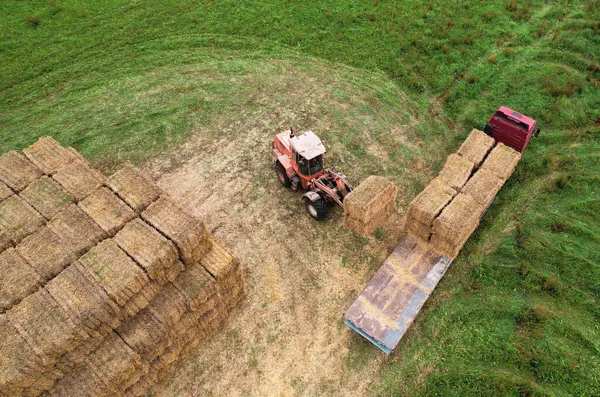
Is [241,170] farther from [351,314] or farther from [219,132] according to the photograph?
[351,314]

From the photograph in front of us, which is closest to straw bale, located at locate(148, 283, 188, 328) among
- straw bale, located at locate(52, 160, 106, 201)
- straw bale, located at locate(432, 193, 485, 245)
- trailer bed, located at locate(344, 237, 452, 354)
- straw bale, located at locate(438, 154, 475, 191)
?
straw bale, located at locate(52, 160, 106, 201)

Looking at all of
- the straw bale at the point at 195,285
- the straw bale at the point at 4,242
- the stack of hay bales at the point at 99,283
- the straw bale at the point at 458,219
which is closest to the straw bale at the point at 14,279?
the stack of hay bales at the point at 99,283

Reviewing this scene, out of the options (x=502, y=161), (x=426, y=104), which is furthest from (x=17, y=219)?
(x=426, y=104)

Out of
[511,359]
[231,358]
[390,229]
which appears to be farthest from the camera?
[390,229]

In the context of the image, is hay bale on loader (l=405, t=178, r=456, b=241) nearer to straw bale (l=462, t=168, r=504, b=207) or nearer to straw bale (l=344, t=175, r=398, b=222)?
straw bale (l=462, t=168, r=504, b=207)

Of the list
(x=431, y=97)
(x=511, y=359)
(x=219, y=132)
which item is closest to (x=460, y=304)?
(x=511, y=359)

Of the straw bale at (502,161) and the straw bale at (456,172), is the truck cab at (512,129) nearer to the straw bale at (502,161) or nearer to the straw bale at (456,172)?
the straw bale at (502,161)
